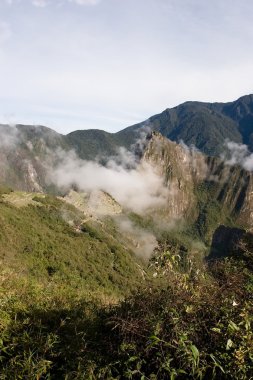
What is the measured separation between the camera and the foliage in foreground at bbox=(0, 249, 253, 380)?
644 centimetres

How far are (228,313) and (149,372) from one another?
190 centimetres

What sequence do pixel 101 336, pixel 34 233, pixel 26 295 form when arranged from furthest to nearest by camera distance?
pixel 34 233 → pixel 26 295 → pixel 101 336

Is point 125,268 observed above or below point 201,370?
below

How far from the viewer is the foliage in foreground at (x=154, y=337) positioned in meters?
6.44

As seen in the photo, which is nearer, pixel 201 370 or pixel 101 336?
pixel 201 370

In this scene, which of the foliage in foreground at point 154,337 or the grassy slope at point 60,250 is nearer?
the foliage in foreground at point 154,337

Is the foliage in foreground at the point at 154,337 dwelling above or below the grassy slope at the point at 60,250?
above

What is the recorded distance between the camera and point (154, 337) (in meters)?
6.31

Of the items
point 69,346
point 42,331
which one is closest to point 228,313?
point 69,346

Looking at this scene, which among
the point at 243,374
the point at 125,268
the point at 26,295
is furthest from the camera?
the point at 125,268

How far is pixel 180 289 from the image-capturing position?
8.38 meters

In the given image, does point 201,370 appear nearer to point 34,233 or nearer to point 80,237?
point 34,233

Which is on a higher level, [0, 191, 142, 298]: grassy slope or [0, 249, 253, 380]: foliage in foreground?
[0, 249, 253, 380]: foliage in foreground

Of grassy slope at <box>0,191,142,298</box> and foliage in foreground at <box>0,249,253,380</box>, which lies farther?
grassy slope at <box>0,191,142,298</box>
